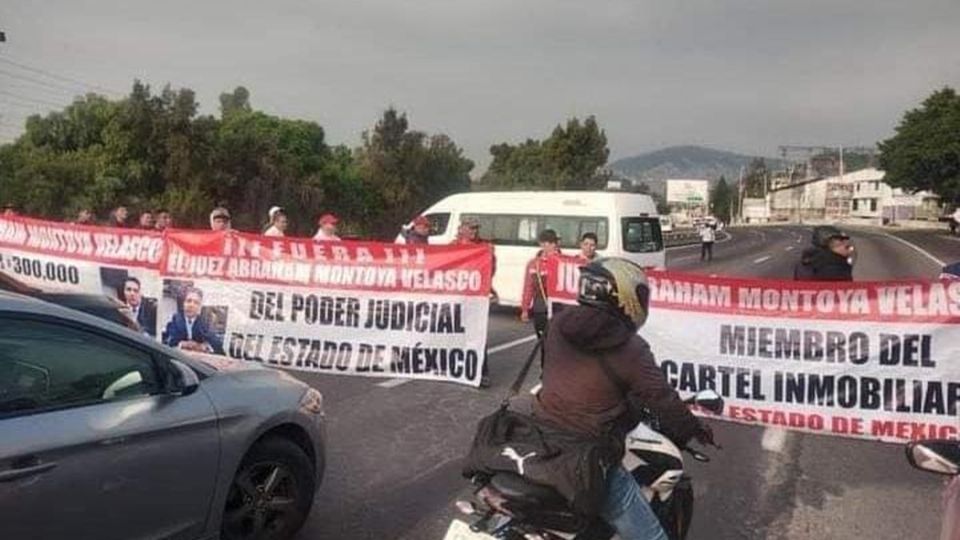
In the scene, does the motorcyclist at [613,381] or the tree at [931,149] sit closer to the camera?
the motorcyclist at [613,381]

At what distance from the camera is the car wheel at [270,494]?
4344 millimetres

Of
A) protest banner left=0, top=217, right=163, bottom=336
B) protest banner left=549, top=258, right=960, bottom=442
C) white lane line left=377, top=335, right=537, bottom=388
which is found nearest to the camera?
protest banner left=549, top=258, right=960, bottom=442

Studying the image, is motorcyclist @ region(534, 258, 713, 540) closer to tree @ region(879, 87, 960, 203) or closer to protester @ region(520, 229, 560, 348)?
protester @ region(520, 229, 560, 348)

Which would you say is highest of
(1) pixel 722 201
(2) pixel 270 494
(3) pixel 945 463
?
(3) pixel 945 463

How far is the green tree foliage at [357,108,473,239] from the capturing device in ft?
162

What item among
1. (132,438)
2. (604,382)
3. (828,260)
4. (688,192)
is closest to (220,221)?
(828,260)

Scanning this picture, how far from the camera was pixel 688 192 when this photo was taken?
115000 mm

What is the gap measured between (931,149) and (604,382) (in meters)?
75.2

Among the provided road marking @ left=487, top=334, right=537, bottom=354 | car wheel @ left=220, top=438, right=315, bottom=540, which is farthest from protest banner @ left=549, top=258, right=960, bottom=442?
road marking @ left=487, top=334, right=537, bottom=354

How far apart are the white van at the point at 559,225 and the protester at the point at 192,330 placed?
291 inches

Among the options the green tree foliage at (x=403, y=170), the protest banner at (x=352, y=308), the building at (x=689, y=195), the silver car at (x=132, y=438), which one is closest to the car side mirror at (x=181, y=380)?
the silver car at (x=132, y=438)

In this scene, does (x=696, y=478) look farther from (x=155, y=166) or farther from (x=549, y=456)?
(x=155, y=166)

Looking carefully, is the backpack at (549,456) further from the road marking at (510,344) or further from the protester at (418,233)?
the protester at (418,233)

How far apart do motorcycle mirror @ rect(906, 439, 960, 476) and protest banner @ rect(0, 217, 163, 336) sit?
823cm
